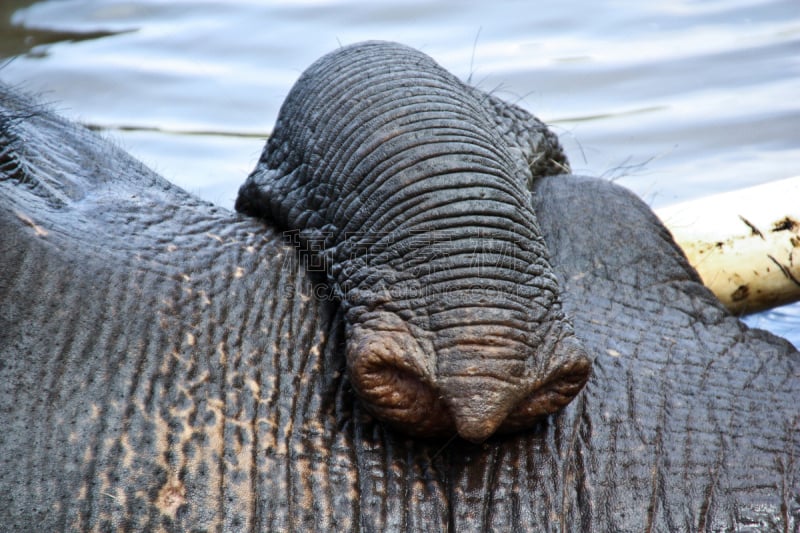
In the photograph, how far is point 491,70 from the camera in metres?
5.38

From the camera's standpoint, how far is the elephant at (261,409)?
5.82ft

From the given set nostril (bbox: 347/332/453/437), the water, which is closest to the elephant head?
nostril (bbox: 347/332/453/437)

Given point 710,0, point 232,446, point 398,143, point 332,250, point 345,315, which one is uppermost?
point 710,0

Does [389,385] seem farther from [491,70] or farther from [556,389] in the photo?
[491,70]

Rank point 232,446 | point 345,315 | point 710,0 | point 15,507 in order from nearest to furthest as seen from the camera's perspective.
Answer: point 15,507, point 232,446, point 345,315, point 710,0

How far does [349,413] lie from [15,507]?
561 mm

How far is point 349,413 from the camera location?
1.95 metres

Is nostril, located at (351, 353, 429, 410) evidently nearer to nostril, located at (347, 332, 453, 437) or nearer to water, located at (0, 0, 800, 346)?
nostril, located at (347, 332, 453, 437)

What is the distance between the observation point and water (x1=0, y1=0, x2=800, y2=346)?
4.75m

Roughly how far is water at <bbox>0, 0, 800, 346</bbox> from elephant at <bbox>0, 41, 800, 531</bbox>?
2.17 m

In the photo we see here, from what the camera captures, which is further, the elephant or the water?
the water

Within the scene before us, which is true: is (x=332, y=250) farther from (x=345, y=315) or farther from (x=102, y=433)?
(x=102, y=433)

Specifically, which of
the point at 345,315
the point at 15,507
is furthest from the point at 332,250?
the point at 15,507

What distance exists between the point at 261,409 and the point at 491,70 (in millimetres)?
3716
